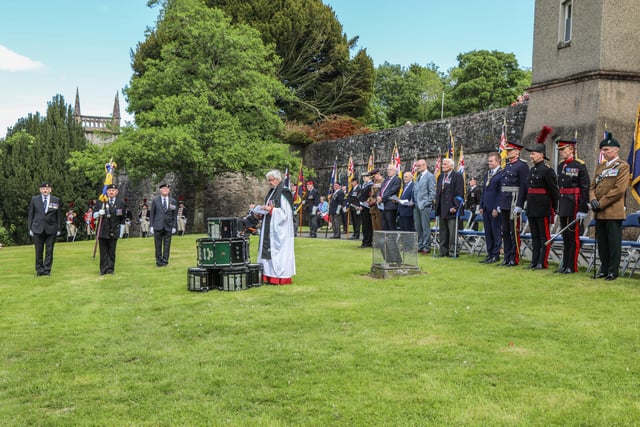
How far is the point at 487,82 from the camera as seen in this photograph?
44125mm

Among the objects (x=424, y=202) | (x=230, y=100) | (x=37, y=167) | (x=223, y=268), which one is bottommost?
(x=223, y=268)

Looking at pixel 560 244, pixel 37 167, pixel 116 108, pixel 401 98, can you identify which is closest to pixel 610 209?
pixel 560 244

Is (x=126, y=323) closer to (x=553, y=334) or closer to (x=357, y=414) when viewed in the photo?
(x=357, y=414)

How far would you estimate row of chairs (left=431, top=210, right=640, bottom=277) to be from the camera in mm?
9453

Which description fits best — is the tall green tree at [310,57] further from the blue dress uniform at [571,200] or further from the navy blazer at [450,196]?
the blue dress uniform at [571,200]

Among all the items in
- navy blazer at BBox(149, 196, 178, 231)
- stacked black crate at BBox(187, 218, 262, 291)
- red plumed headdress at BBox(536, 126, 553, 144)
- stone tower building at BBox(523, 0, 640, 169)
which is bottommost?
stacked black crate at BBox(187, 218, 262, 291)

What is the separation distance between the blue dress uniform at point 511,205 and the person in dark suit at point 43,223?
9029mm

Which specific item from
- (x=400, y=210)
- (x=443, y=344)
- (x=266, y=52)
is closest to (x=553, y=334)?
(x=443, y=344)

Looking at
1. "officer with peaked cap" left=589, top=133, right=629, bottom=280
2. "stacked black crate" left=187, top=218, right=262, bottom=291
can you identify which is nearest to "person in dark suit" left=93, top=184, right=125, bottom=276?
"stacked black crate" left=187, top=218, right=262, bottom=291

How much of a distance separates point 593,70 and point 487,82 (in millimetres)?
29226

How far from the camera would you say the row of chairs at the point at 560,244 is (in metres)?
9.45

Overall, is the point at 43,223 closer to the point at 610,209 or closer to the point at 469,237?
the point at 469,237

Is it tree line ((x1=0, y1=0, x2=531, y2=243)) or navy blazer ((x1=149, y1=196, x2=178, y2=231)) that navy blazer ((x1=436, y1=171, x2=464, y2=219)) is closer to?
navy blazer ((x1=149, y1=196, x2=178, y2=231))

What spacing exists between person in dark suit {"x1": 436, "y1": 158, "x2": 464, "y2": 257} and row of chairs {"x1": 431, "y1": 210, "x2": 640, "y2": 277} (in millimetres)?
271
